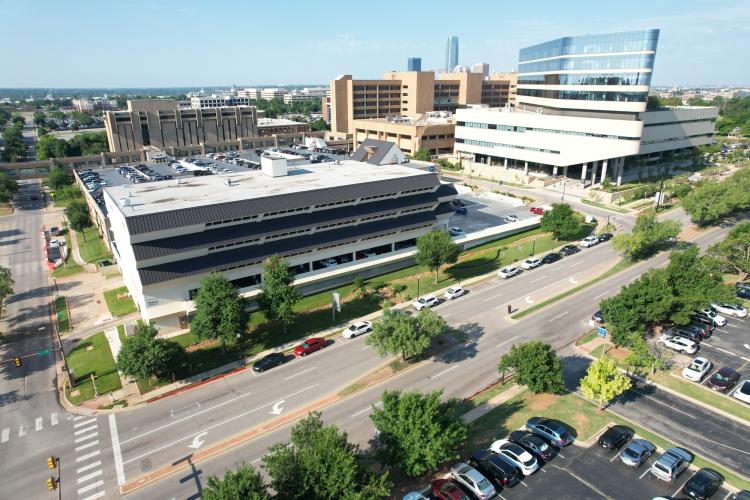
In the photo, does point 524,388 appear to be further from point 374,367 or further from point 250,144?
point 250,144

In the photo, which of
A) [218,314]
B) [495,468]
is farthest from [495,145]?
[495,468]

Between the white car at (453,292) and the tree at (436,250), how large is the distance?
12.7ft

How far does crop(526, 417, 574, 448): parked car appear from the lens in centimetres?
3191

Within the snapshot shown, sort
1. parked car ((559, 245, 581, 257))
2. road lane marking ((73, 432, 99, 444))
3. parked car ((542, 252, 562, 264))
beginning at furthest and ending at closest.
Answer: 1. parked car ((559, 245, 581, 257))
2. parked car ((542, 252, 562, 264))
3. road lane marking ((73, 432, 99, 444))

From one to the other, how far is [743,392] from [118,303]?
67979 mm

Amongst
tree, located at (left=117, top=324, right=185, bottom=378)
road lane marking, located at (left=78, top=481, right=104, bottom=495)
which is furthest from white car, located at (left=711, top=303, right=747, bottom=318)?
road lane marking, located at (left=78, top=481, right=104, bottom=495)

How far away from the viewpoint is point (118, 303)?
58531mm

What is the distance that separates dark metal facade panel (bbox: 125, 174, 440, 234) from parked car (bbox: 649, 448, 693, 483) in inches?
1689

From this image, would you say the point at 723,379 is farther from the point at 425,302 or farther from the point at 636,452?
the point at 425,302

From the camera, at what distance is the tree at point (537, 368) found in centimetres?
3562

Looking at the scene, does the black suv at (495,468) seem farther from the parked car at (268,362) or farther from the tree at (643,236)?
the tree at (643,236)

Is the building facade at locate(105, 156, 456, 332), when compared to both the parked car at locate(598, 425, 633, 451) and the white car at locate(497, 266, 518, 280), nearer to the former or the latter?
the white car at locate(497, 266, 518, 280)

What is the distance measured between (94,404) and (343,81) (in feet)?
492

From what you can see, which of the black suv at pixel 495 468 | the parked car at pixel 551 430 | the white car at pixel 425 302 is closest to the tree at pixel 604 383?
the parked car at pixel 551 430
